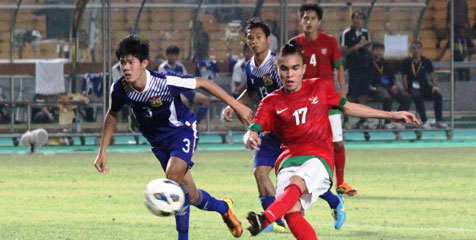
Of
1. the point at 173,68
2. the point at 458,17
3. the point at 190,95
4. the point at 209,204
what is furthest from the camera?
the point at 458,17

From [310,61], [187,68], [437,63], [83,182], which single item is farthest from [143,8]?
[310,61]

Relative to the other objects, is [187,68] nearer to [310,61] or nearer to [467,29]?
[467,29]

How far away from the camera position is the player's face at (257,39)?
36.5 feet

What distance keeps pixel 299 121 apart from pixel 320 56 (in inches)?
185

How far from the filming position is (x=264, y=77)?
11.3m

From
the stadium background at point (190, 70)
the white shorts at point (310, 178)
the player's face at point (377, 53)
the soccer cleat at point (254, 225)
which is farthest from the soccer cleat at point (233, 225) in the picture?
the player's face at point (377, 53)

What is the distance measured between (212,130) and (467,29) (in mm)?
5127

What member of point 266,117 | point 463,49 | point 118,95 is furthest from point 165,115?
point 463,49

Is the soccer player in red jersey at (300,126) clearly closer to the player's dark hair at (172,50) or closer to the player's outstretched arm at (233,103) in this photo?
the player's outstretched arm at (233,103)

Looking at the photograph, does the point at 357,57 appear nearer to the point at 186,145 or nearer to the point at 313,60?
the point at 313,60

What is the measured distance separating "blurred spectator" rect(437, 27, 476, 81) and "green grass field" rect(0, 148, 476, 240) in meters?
2.88

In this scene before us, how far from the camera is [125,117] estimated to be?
22547mm

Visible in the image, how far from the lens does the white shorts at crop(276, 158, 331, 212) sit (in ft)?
28.5

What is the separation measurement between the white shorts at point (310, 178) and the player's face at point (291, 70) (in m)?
0.57
